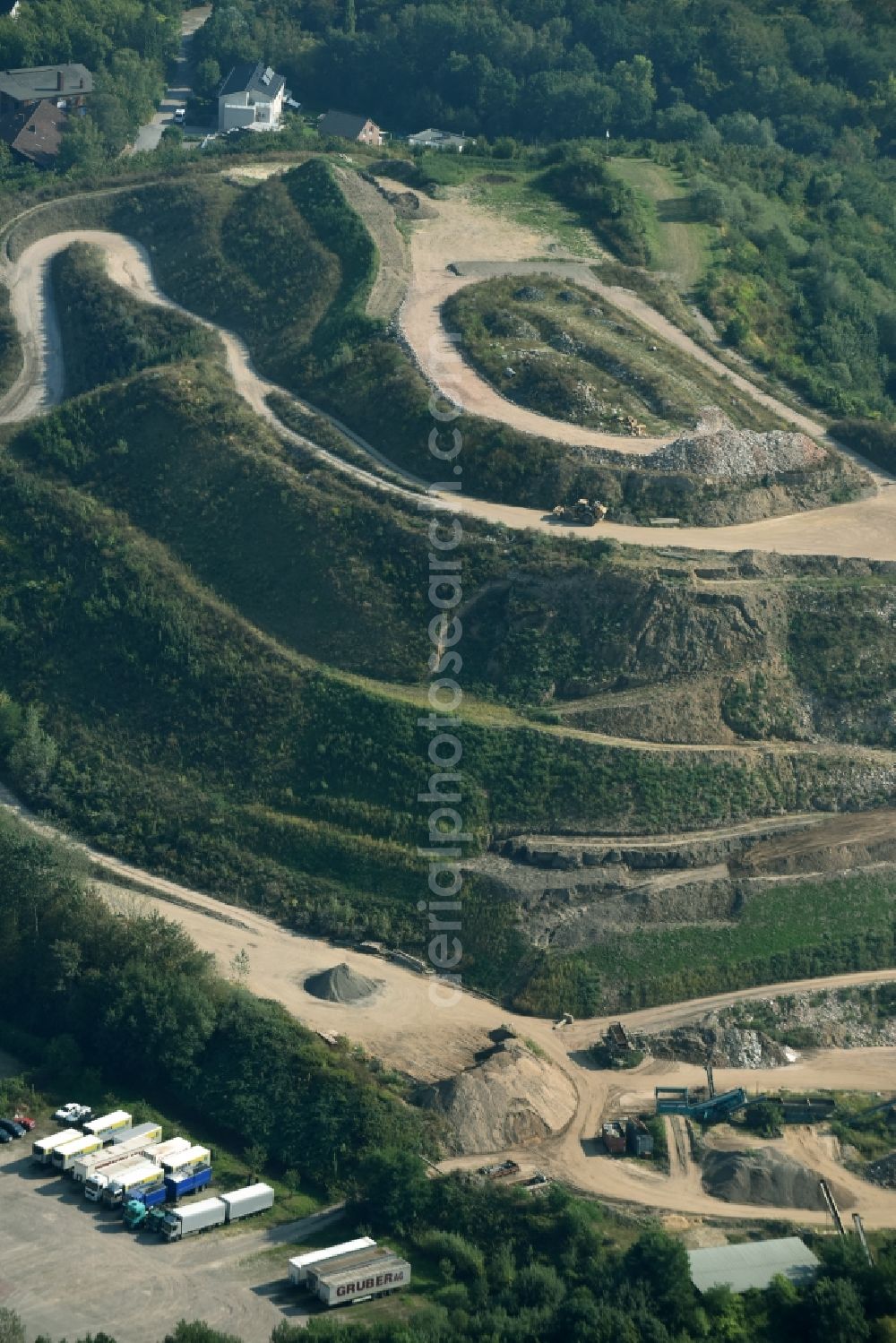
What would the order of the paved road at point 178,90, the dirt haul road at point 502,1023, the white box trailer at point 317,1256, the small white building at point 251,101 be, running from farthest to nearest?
the small white building at point 251,101
the paved road at point 178,90
the dirt haul road at point 502,1023
the white box trailer at point 317,1256

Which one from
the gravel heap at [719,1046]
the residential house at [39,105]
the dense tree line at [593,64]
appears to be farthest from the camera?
the dense tree line at [593,64]

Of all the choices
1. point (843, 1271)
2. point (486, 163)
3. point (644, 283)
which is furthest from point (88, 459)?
point (843, 1271)

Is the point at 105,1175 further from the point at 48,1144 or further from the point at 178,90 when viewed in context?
the point at 178,90

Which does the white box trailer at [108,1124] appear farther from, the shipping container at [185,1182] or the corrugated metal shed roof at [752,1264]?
the corrugated metal shed roof at [752,1264]

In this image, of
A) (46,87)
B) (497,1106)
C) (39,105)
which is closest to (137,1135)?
(497,1106)

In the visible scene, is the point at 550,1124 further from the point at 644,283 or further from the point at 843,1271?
the point at 644,283

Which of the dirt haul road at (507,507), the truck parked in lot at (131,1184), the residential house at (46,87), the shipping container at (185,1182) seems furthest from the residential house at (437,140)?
the truck parked in lot at (131,1184)
